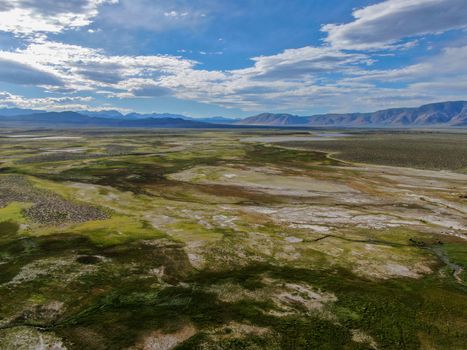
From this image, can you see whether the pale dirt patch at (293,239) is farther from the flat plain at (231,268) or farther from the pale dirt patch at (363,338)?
the pale dirt patch at (363,338)

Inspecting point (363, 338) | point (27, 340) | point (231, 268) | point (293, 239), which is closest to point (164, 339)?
point (27, 340)

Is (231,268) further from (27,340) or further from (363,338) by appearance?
(27,340)

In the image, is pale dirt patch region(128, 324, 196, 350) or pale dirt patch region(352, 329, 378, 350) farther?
pale dirt patch region(352, 329, 378, 350)

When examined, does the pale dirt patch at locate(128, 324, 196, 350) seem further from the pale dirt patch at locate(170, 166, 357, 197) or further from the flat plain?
the pale dirt patch at locate(170, 166, 357, 197)

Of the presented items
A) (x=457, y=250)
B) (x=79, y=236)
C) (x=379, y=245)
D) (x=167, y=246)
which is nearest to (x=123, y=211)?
(x=79, y=236)

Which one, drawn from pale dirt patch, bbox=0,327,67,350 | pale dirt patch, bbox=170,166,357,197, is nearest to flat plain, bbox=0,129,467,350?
pale dirt patch, bbox=0,327,67,350

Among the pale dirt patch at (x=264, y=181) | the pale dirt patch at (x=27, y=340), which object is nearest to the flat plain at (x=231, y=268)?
the pale dirt patch at (x=27, y=340)
